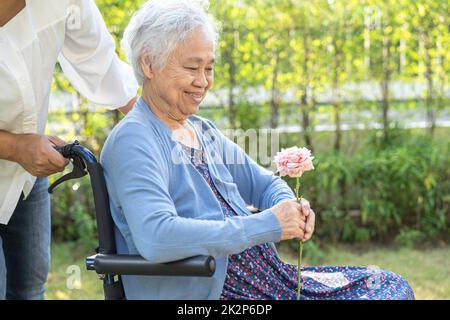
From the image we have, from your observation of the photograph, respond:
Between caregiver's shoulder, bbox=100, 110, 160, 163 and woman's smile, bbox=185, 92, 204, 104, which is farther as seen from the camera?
woman's smile, bbox=185, 92, 204, 104

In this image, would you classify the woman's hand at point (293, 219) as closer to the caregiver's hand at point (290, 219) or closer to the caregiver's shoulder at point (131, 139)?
the caregiver's hand at point (290, 219)

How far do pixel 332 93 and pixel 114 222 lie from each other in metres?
3.17

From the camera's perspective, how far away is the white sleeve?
2.88 m

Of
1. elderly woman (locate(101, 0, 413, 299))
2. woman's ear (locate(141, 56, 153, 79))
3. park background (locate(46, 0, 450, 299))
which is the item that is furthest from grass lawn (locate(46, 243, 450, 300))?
woman's ear (locate(141, 56, 153, 79))

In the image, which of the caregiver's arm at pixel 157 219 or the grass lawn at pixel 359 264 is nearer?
the caregiver's arm at pixel 157 219

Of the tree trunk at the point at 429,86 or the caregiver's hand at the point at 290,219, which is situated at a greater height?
the tree trunk at the point at 429,86

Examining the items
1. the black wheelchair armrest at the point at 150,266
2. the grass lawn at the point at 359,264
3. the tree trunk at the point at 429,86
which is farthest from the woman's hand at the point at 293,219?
the tree trunk at the point at 429,86

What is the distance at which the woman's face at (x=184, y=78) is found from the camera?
243 centimetres

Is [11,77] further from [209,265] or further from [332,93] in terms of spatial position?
[332,93]

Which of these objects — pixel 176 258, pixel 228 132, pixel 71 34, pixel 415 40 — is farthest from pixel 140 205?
pixel 415 40

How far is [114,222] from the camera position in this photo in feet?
7.92

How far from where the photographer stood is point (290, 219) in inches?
90.9

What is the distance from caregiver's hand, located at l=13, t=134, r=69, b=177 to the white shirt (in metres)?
0.12

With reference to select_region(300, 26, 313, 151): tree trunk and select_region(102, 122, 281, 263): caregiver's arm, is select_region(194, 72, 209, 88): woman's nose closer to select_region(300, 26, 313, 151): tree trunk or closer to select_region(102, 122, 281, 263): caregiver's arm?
select_region(102, 122, 281, 263): caregiver's arm
